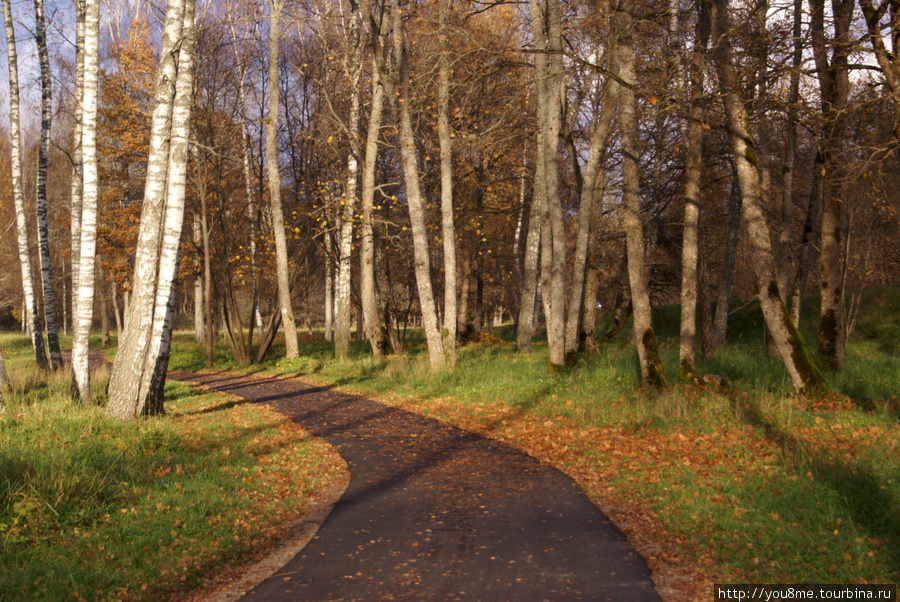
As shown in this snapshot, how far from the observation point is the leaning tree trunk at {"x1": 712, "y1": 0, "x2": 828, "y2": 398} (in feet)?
34.3

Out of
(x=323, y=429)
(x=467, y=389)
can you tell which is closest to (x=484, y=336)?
(x=467, y=389)

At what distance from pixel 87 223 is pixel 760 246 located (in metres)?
12.4

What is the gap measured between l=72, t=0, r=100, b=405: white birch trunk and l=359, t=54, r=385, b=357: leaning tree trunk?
345 inches

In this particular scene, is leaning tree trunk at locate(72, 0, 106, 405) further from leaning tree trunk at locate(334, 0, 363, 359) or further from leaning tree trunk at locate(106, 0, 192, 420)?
leaning tree trunk at locate(334, 0, 363, 359)

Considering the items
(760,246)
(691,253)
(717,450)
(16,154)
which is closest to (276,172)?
(16,154)

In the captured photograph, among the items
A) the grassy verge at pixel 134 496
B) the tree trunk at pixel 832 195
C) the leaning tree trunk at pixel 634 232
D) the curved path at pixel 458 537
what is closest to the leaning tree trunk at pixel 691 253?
the leaning tree trunk at pixel 634 232

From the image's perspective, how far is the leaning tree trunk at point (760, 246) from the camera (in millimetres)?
10469

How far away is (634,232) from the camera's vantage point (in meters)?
12.6

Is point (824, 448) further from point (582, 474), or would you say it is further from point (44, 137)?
point (44, 137)

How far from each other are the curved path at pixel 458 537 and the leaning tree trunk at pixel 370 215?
11.1m

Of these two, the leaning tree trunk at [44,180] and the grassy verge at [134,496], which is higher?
the leaning tree trunk at [44,180]

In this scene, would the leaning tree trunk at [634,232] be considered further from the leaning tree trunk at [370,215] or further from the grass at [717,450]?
the leaning tree trunk at [370,215]

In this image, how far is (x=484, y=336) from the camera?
28078 mm

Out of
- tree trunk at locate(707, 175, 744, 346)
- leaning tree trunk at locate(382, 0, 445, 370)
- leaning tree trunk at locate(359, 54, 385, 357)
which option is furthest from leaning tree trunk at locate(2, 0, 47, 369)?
tree trunk at locate(707, 175, 744, 346)
